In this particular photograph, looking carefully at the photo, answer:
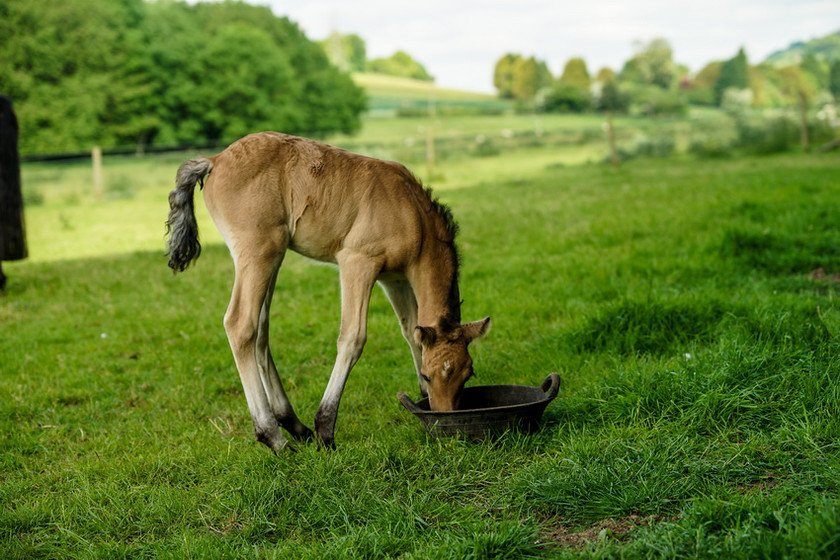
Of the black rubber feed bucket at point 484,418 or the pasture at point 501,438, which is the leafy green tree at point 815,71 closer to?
the pasture at point 501,438

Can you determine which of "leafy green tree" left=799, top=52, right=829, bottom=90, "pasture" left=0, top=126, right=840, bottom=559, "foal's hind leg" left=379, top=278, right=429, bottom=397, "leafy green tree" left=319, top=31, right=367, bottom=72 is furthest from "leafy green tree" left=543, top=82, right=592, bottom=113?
"foal's hind leg" left=379, top=278, right=429, bottom=397

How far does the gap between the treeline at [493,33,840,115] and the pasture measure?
55.4 meters

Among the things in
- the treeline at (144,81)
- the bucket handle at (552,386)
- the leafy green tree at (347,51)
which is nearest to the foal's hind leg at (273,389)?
the bucket handle at (552,386)

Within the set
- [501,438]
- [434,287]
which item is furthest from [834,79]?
[501,438]

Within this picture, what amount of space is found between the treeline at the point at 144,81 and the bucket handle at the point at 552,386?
42677 mm

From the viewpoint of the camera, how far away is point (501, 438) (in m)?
3.92

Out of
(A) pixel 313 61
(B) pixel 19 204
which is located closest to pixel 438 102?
(A) pixel 313 61

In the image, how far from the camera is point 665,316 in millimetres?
5406

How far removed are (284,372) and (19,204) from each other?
5.06 m

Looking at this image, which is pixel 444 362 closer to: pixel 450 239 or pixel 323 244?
pixel 450 239

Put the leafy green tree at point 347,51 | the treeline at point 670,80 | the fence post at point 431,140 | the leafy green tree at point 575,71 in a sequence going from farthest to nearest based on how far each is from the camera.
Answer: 1. the leafy green tree at point 347,51
2. the leafy green tree at point 575,71
3. the treeline at point 670,80
4. the fence post at point 431,140

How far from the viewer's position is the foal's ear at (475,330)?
4.24 meters

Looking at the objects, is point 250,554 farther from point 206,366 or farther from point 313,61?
point 313,61

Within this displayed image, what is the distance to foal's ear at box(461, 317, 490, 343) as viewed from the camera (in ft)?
13.9
